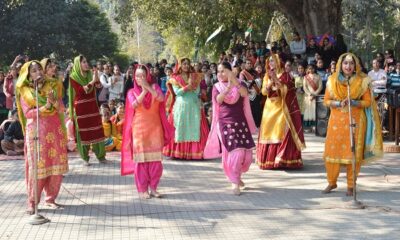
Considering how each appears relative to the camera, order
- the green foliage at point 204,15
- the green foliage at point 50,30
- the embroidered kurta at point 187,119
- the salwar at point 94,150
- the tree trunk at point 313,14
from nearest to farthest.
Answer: the salwar at point 94,150 → the embroidered kurta at point 187,119 → the tree trunk at point 313,14 → the green foliage at point 204,15 → the green foliage at point 50,30

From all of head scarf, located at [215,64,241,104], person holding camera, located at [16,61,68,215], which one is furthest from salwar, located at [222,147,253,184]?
person holding camera, located at [16,61,68,215]

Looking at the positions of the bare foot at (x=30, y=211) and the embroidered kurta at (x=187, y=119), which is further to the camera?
the embroidered kurta at (x=187, y=119)

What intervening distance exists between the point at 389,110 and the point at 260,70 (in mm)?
2904

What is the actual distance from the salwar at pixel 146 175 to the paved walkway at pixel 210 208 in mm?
191

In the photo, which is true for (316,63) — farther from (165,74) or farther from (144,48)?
(144,48)

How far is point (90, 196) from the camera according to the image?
23.2ft

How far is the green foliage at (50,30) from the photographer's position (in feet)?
110

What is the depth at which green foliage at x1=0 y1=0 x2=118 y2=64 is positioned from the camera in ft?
110

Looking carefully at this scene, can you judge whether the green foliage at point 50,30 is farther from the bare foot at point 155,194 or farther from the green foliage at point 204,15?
the bare foot at point 155,194

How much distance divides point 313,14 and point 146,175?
11.1 meters

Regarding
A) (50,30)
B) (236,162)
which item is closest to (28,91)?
(236,162)

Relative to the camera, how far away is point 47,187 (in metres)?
6.41

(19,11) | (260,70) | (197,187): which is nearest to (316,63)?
(260,70)

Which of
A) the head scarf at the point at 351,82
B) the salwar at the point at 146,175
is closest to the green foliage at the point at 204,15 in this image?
the head scarf at the point at 351,82
